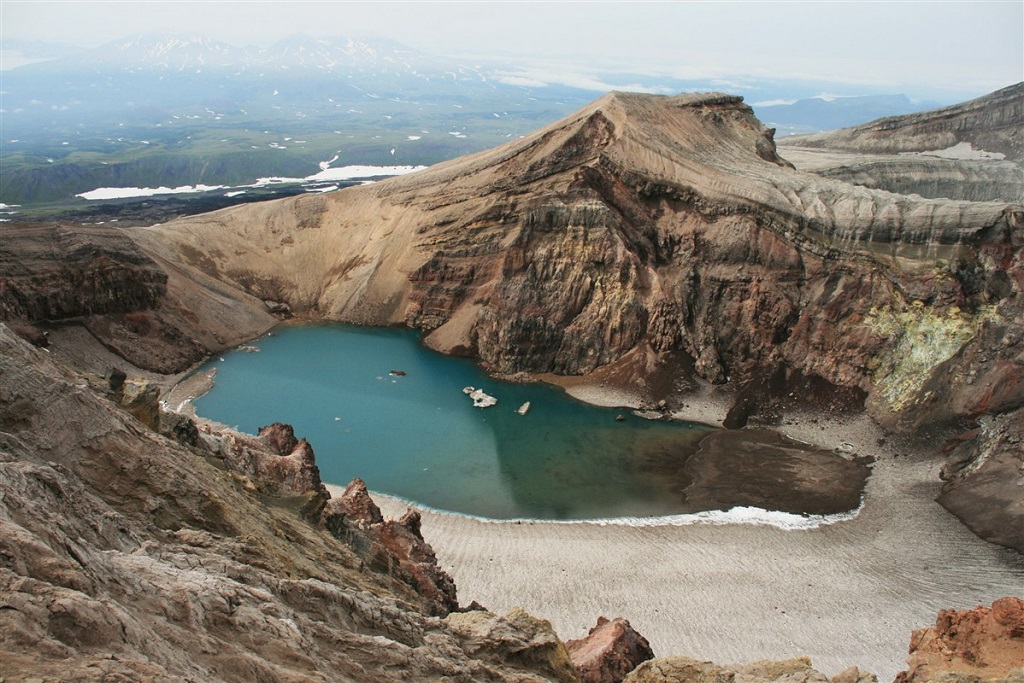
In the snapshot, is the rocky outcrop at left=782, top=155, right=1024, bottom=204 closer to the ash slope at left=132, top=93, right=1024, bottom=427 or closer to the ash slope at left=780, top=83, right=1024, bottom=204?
the ash slope at left=780, top=83, right=1024, bottom=204

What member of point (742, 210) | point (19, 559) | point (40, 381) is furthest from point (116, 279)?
point (19, 559)

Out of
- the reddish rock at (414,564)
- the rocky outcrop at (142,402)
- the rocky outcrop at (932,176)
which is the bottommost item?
the reddish rock at (414,564)

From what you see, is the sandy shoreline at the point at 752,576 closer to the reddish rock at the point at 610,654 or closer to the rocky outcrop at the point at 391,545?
the reddish rock at the point at 610,654

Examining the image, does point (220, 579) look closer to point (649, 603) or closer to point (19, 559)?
point (19, 559)

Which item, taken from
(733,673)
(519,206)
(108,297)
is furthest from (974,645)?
(108,297)

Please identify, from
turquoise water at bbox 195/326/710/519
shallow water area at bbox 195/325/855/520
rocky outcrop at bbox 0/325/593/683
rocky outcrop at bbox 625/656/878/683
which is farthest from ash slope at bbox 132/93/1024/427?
rocky outcrop at bbox 0/325/593/683

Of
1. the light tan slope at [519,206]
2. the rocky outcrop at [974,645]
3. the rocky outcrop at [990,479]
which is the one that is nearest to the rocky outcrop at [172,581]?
the rocky outcrop at [974,645]
